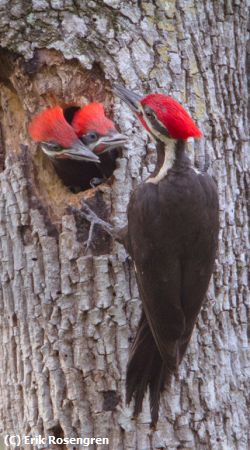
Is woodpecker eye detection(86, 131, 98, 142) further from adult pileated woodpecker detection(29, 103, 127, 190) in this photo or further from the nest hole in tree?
the nest hole in tree

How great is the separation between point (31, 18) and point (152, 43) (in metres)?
0.55

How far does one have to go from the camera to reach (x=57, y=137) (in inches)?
167

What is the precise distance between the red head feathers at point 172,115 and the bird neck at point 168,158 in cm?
11

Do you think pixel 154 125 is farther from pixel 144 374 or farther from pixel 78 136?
pixel 144 374

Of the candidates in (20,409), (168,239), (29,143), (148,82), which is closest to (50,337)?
(20,409)

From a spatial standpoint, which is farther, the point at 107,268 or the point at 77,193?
the point at 77,193

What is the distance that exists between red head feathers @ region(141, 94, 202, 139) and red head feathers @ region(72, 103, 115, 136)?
12.0 inches

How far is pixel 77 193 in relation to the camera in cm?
417

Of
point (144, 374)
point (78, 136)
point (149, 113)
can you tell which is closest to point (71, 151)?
point (78, 136)

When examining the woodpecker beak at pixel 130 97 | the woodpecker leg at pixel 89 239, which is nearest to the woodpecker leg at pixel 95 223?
the woodpecker leg at pixel 89 239

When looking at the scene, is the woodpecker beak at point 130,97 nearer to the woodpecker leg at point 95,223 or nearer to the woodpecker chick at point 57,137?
the woodpecker chick at point 57,137

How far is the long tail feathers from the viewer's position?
372cm

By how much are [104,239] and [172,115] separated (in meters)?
0.63

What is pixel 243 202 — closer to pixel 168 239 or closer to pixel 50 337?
pixel 168 239
